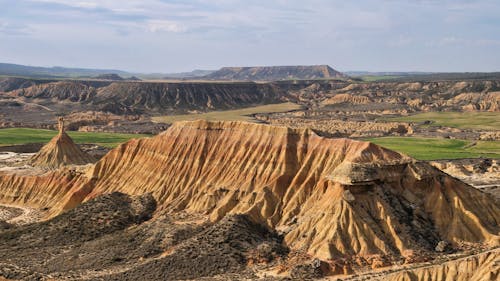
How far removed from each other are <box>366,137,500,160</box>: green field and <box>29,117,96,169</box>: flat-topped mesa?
240ft

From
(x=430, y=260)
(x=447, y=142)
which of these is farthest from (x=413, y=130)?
(x=430, y=260)

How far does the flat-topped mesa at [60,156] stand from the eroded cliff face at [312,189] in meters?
25.8

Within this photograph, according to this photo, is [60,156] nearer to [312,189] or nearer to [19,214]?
[19,214]

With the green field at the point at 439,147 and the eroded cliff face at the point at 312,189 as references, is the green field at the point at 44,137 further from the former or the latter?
the eroded cliff face at the point at 312,189

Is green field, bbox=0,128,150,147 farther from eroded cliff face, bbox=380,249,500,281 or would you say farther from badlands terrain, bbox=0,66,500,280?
eroded cliff face, bbox=380,249,500,281

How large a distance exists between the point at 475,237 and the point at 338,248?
14321 mm

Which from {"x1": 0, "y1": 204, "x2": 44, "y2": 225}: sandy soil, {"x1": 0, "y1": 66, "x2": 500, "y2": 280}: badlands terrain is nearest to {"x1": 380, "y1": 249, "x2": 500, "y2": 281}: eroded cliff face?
{"x1": 0, "y1": 66, "x2": 500, "y2": 280}: badlands terrain

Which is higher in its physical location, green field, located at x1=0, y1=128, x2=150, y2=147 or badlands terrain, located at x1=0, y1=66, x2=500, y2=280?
badlands terrain, located at x1=0, y1=66, x2=500, y2=280

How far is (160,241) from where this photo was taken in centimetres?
5712

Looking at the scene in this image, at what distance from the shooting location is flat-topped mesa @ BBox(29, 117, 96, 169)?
329 ft

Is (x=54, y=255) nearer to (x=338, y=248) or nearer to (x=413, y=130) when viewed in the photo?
(x=338, y=248)

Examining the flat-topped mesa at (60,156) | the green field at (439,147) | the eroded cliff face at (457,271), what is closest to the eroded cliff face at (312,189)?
the eroded cliff face at (457,271)

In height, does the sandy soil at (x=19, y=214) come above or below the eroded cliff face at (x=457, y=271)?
below

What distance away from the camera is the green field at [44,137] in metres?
160
